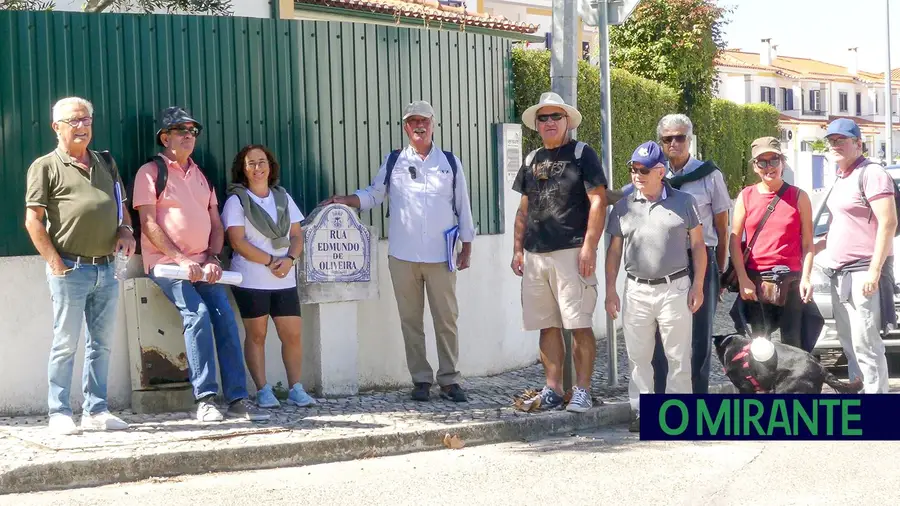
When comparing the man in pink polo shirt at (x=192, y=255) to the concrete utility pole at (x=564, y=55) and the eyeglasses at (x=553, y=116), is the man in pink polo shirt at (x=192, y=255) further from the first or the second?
the concrete utility pole at (x=564, y=55)

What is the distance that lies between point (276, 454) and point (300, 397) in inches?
53.1

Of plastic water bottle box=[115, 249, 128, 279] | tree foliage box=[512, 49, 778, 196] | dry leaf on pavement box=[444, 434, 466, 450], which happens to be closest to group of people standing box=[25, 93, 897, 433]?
plastic water bottle box=[115, 249, 128, 279]

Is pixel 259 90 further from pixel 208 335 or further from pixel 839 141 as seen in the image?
pixel 839 141

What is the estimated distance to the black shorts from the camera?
26.3 ft

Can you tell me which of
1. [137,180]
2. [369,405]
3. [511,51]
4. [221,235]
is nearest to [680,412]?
[369,405]

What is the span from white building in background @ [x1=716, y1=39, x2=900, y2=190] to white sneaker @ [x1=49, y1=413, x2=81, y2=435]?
194 feet

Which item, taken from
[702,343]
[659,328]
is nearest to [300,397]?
[659,328]

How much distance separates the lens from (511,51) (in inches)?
412

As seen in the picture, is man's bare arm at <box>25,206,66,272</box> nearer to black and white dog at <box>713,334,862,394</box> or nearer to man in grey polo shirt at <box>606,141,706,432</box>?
man in grey polo shirt at <box>606,141,706,432</box>

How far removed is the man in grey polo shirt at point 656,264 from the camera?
286 inches

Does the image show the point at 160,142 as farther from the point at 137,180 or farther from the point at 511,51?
the point at 511,51

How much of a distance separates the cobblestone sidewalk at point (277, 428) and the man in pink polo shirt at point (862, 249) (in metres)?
1.67

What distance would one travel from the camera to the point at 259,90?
857 centimetres

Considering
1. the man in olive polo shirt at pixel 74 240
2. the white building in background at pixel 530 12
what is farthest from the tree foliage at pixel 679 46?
the white building in background at pixel 530 12
